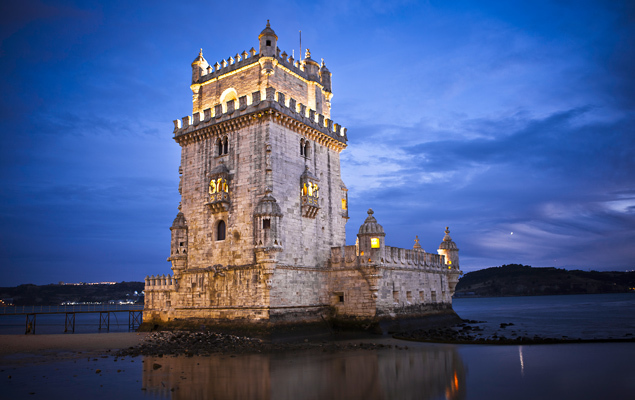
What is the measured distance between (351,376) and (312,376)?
58.0 inches

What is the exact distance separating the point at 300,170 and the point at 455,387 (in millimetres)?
20558

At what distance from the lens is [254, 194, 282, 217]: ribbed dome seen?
28578 millimetres

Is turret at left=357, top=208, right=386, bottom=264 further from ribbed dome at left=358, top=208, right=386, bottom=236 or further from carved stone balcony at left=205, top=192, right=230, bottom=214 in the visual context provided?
carved stone balcony at left=205, top=192, right=230, bottom=214

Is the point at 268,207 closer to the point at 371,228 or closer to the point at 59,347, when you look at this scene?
the point at 371,228

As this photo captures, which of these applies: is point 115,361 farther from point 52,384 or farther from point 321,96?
point 321,96

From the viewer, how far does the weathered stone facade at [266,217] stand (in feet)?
96.8

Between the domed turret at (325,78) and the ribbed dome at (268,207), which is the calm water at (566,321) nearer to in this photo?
the ribbed dome at (268,207)

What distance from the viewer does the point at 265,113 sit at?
30.4m

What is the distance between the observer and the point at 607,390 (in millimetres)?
14086

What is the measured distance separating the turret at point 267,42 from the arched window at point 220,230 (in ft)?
40.2

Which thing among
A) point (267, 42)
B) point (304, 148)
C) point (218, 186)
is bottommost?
point (218, 186)

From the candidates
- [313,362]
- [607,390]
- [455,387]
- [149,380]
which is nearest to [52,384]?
[149,380]

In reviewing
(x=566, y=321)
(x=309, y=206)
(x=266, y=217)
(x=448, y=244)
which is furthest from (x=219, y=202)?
(x=566, y=321)

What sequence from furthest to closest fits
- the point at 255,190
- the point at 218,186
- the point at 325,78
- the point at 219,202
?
1. the point at 325,78
2. the point at 218,186
3. the point at 219,202
4. the point at 255,190
